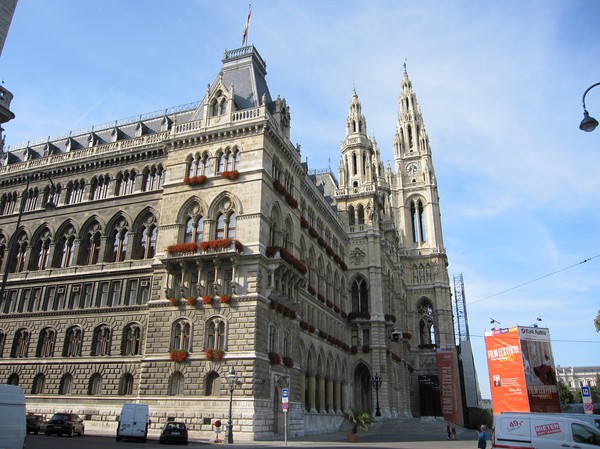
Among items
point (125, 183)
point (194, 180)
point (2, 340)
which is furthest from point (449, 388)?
point (2, 340)

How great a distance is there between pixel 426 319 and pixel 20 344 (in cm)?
6469

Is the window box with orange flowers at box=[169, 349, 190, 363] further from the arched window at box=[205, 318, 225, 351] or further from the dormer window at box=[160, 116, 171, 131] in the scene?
the dormer window at box=[160, 116, 171, 131]

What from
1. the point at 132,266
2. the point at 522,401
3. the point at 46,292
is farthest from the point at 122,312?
the point at 522,401

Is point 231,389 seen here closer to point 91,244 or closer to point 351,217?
point 91,244

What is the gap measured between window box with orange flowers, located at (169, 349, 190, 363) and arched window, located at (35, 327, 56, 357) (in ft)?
40.5

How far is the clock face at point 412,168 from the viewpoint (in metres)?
101

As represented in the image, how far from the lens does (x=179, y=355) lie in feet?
114

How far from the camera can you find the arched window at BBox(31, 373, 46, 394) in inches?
1569

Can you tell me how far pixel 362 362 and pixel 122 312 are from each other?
3064 cm

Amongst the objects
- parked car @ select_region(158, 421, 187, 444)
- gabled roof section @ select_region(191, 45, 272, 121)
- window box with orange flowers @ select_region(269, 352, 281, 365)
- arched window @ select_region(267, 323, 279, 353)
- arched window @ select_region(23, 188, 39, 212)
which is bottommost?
parked car @ select_region(158, 421, 187, 444)

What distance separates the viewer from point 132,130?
4791cm

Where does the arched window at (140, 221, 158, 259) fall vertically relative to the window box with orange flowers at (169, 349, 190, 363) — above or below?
above

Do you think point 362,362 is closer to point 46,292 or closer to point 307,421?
point 307,421

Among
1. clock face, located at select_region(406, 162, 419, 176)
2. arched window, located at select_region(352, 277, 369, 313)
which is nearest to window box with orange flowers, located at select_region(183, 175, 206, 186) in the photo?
arched window, located at select_region(352, 277, 369, 313)
